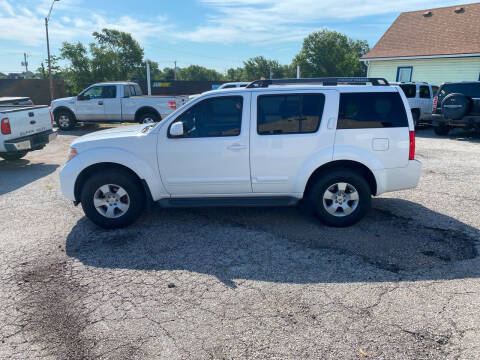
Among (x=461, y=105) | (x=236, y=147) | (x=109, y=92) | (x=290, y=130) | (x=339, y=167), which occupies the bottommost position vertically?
(x=339, y=167)

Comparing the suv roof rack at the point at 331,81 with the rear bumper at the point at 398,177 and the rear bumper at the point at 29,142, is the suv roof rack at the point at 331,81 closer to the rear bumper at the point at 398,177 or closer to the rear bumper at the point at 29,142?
the rear bumper at the point at 398,177

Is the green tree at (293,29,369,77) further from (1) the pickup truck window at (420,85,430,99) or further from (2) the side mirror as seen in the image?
(2) the side mirror

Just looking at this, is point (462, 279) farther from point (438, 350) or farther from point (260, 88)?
point (260, 88)

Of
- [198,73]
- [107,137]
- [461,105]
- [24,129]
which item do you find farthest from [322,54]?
[107,137]

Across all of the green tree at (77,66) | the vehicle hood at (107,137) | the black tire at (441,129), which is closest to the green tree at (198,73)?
the green tree at (77,66)

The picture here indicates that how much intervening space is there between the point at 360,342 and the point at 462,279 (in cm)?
162

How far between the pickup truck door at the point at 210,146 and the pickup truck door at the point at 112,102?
35.5ft

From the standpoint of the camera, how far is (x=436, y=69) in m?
21.3

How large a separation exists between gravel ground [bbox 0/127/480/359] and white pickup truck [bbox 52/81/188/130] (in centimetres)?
859

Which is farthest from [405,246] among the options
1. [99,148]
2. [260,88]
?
[99,148]

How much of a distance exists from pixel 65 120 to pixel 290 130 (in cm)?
1377

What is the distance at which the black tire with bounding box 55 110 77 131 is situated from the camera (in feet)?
51.6

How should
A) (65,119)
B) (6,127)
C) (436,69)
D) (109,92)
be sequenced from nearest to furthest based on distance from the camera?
(6,127) → (109,92) → (65,119) → (436,69)

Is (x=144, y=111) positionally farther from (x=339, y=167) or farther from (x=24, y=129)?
(x=339, y=167)
